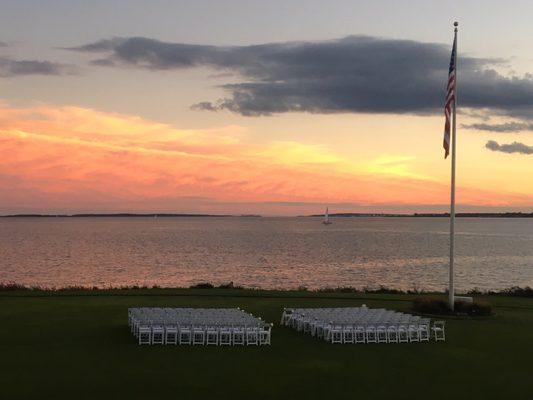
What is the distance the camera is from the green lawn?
16219 millimetres

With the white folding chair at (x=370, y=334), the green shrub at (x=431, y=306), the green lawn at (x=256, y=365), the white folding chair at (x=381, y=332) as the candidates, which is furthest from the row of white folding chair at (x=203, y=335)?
the green shrub at (x=431, y=306)

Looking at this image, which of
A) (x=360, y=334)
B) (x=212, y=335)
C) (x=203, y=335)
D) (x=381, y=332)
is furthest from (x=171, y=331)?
(x=381, y=332)

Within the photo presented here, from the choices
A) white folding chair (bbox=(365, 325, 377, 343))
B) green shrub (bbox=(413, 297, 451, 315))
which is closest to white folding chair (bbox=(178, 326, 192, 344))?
white folding chair (bbox=(365, 325, 377, 343))

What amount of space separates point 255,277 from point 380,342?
44710 mm

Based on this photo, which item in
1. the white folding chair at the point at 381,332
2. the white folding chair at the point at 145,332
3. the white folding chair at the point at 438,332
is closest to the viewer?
the white folding chair at the point at 145,332

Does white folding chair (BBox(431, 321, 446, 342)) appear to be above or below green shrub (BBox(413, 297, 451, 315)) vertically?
above

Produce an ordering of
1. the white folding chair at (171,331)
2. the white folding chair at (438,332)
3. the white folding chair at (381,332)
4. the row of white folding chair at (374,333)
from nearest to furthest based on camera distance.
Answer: the white folding chair at (171,331) → the row of white folding chair at (374,333) → the white folding chair at (381,332) → the white folding chair at (438,332)

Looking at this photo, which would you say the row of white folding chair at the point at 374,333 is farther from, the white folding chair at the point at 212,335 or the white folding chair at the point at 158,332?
the white folding chair at the point at 158,332

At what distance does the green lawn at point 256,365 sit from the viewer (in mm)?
16219

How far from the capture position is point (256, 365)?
1898cm

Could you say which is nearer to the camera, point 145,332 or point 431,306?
point 145,332

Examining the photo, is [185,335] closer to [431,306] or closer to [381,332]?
[381,332]

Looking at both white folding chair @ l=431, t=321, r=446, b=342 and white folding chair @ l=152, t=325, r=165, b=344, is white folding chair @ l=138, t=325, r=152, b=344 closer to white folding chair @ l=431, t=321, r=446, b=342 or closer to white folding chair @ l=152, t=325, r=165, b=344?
white folding chair @ l=152, t=325, r=165, b=344

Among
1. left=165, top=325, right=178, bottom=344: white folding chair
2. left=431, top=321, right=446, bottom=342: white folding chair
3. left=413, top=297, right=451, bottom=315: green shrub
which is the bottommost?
left=413, top=297, right=451, bottom=315: green shrub
